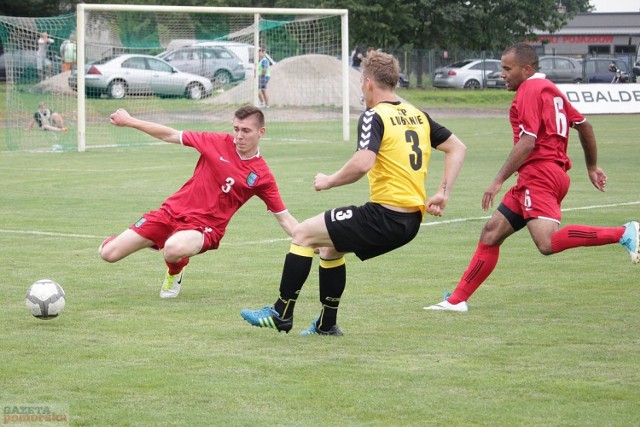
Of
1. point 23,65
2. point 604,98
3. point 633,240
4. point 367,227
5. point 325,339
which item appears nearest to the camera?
point 367,227

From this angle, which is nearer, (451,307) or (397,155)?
(397,155)

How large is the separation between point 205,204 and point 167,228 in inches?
13.9

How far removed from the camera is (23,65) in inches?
990

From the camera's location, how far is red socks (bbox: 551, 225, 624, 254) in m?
8.06

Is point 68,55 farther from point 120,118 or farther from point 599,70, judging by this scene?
point 599,70

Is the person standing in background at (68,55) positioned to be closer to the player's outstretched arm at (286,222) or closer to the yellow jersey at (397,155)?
the player's outstretched arm at (286,222)

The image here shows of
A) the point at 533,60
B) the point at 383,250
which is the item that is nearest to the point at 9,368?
the point at 383,250

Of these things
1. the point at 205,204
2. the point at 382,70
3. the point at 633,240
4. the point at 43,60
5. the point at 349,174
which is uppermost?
the point at 43,60

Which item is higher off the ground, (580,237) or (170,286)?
(580,237)

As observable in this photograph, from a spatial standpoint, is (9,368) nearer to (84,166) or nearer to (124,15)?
(84,166)

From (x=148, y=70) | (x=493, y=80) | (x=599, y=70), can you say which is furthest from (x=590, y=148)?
(x=599, y=70)

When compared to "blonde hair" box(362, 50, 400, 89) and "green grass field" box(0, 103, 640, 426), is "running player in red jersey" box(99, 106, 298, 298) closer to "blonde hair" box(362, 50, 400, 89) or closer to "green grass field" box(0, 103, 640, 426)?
"green grass field" box(0, 103, 640, 426)

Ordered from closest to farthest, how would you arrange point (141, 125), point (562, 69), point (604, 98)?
point (141, 125) → point (604, 98) → point (562, 69)

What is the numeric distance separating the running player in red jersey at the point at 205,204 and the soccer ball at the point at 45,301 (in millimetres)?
1082
